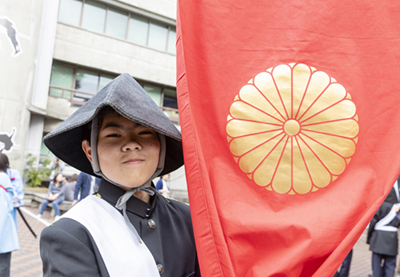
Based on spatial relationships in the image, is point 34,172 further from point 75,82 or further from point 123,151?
point 123,151

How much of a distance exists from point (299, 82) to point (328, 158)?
12.2 inches

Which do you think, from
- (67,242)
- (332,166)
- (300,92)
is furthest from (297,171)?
(67,242)

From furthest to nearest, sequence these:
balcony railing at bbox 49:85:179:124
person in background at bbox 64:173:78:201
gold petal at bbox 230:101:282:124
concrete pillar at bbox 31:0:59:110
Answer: balcony railing at bbox 49:85:179:124
concrete pillar at bbox 31:0:59:110
person in background at bbox 64:173:78:201
gold petal at bbox 230:101:282:124

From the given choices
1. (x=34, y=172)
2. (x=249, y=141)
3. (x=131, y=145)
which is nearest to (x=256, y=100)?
(x=249, y=141)

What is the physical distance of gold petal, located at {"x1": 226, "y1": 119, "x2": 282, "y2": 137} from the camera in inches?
47.9

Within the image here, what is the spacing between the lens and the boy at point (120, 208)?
1.02 metres

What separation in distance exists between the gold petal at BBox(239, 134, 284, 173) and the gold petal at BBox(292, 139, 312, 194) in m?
0.08

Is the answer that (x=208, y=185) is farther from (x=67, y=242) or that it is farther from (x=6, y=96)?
(x=6, y=96)

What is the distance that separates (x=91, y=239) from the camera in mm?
1048

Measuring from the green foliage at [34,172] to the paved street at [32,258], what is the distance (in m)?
3.70

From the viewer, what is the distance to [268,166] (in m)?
1.21

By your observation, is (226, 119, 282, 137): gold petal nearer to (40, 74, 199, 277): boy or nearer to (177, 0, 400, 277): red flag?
→ (177, 0, 400, 277): red flag

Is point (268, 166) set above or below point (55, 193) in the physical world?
above

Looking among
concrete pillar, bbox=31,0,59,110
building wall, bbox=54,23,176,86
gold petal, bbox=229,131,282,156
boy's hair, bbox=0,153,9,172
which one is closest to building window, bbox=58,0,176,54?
building wall, bbox=54,23,176,86
